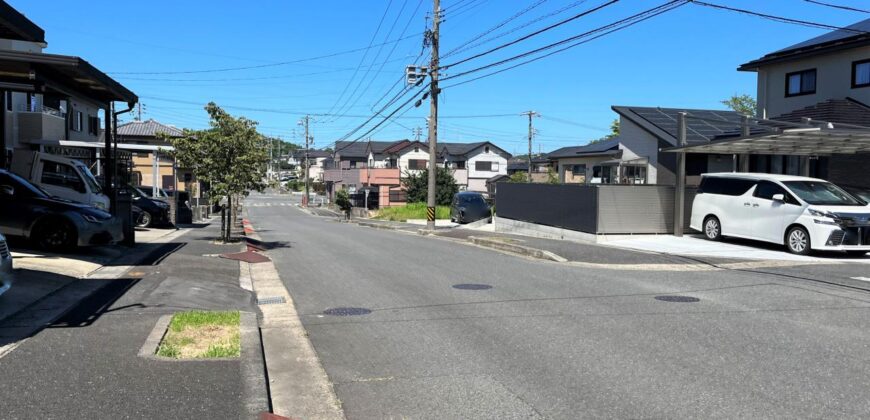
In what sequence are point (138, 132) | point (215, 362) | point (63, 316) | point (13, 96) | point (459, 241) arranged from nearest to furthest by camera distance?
point (215, 362)
point (63, 316)
point (459, 241)
point (13, 96)
point (138, 132)

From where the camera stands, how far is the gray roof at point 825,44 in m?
21.2

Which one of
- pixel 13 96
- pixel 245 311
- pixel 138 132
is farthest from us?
pixel 138 132

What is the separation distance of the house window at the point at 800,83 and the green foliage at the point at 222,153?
1937 cm

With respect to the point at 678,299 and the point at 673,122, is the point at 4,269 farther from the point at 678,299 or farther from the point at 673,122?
the point at 673,122

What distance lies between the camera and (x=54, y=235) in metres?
12.4

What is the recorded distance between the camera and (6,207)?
12.2m

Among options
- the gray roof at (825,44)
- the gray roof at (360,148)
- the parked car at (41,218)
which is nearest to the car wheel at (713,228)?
the gray roof at (825,44)

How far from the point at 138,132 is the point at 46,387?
4743 centimetres

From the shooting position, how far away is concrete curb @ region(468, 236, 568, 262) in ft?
50.0

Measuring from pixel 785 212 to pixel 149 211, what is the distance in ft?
69.0

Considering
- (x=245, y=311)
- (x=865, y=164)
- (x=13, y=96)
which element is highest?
(x=13, y=96)

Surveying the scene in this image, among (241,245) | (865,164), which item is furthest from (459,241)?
(865,164)

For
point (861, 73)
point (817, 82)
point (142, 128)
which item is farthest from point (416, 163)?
point (861, 73)

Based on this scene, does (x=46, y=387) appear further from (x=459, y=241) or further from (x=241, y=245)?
(x=459, y=241)
